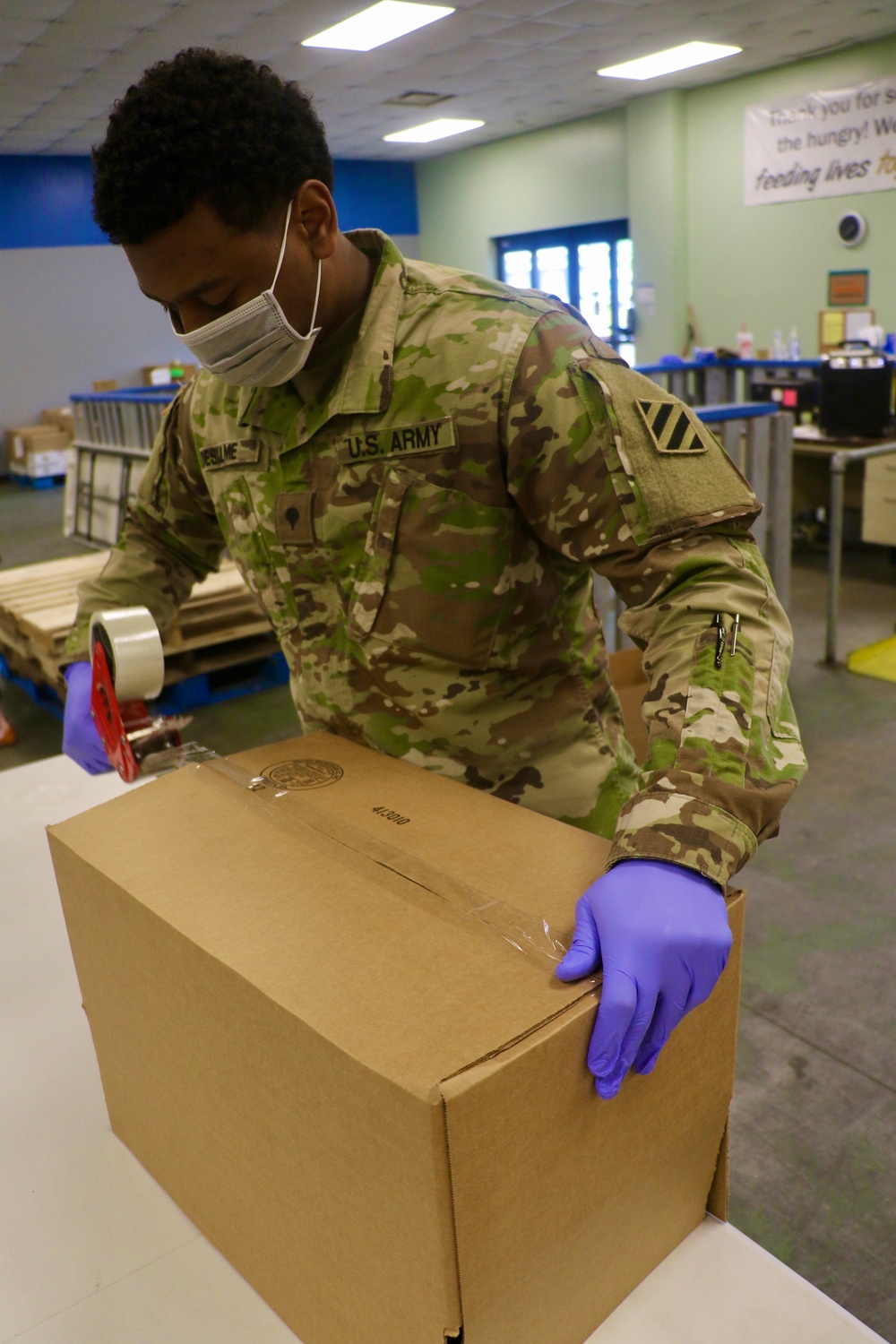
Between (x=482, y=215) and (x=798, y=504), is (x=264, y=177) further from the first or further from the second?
(x=482, y=215)

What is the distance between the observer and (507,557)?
1.11m

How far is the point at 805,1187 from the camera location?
174 cm

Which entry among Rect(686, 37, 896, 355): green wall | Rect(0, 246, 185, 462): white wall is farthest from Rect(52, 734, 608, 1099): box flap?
Rect(0, 246, 185, 462): white wall

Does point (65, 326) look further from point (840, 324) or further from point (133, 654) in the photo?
point (133, 654)

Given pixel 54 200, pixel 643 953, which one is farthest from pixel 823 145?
pixel 643 953

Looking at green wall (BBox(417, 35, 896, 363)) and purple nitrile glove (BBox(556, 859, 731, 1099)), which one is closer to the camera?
purple nitrile glove (BBox(556, 859, 731, 1099))

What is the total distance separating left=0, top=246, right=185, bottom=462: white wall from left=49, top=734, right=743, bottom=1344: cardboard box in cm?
1154

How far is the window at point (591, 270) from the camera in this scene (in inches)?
402

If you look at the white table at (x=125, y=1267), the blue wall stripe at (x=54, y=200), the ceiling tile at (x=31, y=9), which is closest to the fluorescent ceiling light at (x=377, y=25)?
the ceiling tile at (x=31, y=9)

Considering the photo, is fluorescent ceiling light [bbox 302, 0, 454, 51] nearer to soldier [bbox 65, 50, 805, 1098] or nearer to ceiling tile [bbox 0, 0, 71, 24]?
ceiling tile [bbox 0, 0, 71, 24]

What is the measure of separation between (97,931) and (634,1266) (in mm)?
518

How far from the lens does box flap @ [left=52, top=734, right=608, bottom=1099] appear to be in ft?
2.02

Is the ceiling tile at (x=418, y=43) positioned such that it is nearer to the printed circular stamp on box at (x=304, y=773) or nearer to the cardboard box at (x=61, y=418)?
the cardboard box at (x=61, y=418)

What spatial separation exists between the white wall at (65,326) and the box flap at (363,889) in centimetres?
1147
